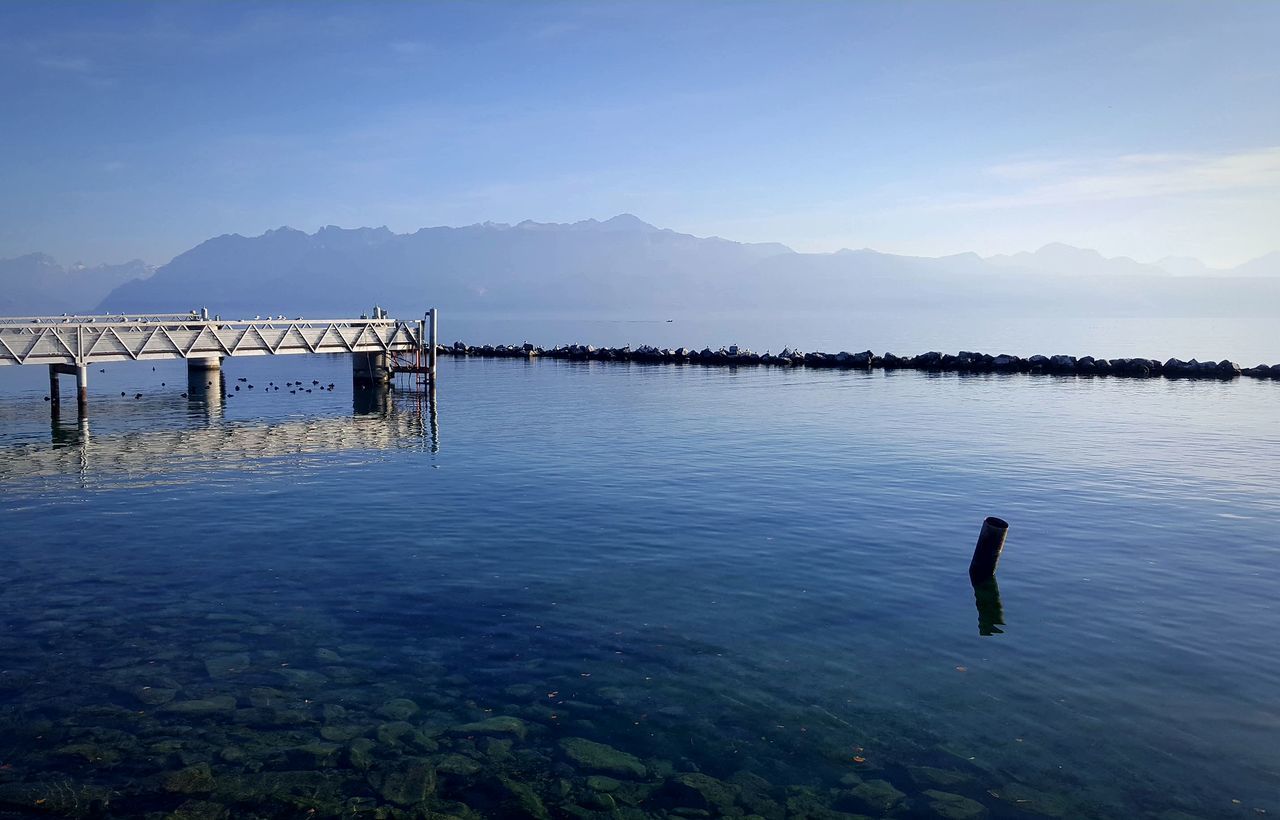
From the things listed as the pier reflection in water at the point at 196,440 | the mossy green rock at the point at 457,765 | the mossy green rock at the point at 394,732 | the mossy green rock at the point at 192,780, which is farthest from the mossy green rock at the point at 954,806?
the pier reflection in water at the point at 196,440

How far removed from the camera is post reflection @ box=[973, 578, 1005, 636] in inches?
625

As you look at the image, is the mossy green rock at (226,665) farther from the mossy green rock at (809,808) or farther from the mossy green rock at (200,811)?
the mossy green rock at (809,808)

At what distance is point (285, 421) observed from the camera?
43.9 m

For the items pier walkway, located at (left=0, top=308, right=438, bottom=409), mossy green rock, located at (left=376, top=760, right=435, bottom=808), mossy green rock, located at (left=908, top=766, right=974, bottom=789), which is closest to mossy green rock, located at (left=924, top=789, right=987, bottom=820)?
mossy green rock, located at (left=908, top=766, right=974, bottom=789)

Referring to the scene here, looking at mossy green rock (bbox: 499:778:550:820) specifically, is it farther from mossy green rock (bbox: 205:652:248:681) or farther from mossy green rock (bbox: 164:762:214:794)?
mossy green rock (bbox: 205:652:248:681)

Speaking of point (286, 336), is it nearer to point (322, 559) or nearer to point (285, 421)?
point (285, 421)

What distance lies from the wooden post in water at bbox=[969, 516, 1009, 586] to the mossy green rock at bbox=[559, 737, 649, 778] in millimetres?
10209

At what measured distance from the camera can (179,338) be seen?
50.1 meters

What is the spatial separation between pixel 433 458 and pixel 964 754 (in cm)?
2545

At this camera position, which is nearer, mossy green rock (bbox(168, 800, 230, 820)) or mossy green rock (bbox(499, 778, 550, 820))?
mossy green rock (bbox(168, 800, 230, 820))

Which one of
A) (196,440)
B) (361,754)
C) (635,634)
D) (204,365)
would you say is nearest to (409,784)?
(361,754)

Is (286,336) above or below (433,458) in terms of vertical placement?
above

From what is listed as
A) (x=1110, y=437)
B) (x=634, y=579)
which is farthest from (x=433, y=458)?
(x=1110, y=437)

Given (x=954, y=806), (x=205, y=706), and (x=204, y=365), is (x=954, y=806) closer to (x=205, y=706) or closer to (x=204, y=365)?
(x=205, y=706)
